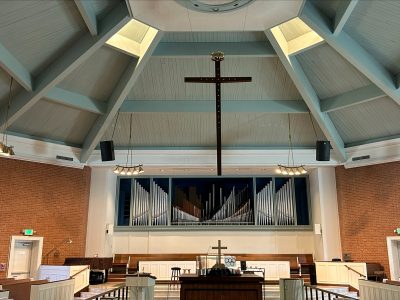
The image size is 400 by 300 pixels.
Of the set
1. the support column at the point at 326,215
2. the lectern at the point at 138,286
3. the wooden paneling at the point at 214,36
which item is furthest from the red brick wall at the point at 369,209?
the lectern at the point at 138,286

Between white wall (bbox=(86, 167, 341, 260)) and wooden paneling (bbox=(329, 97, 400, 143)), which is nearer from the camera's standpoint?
wooden paneling (bbox=(329, 97, 400, 143))

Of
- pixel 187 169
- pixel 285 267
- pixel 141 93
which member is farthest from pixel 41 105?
pixel 285 267

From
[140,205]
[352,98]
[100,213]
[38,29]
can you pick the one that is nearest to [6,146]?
[38,29]

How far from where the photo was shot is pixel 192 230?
46.8 ft

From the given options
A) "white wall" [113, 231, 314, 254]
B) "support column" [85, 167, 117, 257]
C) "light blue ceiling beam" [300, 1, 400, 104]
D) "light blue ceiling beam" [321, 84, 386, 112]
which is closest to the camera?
"light blue ceiling beam" [300, 1, 400, 104]

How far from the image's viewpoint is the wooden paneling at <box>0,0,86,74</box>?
7254 millimetres

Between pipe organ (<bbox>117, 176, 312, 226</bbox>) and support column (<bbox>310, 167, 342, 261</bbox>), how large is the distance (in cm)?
109

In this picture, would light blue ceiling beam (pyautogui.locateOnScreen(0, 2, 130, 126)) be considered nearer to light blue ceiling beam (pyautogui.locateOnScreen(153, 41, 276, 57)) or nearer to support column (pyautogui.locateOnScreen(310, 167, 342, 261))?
light blue ceiling beam (pyautogui.locateOnScreen(153, 41, 276, 57))

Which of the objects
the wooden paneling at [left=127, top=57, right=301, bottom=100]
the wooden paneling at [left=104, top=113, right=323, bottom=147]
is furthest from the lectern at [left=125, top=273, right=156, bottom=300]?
the wooden paneling at [left=104, top=113, right=323, bottom=147]

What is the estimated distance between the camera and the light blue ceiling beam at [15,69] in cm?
794

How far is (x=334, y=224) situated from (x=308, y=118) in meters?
3.70

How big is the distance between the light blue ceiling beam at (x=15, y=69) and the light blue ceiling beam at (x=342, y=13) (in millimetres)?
6838

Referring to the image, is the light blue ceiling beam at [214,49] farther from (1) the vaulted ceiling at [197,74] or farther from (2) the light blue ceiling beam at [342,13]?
(2) the light blue ceiling beam at [342,13]

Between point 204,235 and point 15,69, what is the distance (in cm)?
864
